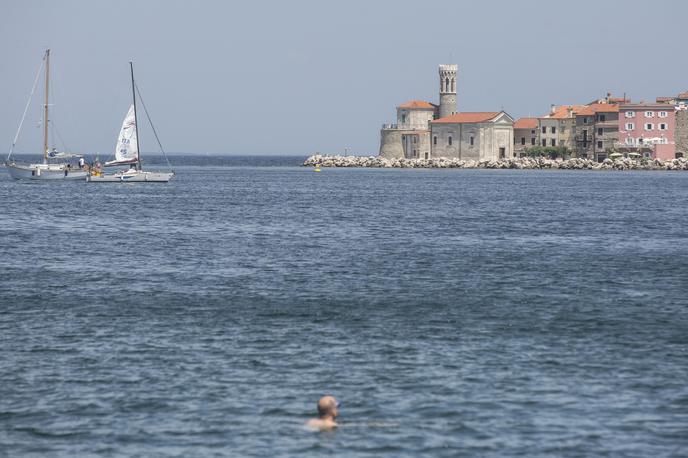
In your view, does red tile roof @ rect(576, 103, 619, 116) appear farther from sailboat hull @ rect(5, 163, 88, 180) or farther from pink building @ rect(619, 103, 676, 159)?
sailboat hull @ rect(5, 163, 88, 180)

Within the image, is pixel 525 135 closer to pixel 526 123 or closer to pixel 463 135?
pixel 526 123

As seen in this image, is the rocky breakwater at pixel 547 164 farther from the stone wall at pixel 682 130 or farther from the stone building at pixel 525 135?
the stone wall at pixel 682 130

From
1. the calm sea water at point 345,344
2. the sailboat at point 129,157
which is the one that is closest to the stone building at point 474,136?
the sailboat at point 129,157

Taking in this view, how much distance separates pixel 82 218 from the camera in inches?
2566

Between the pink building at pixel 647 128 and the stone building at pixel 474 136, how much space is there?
21.2 meters

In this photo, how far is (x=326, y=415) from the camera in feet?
61.1

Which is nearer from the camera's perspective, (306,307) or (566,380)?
(566,380)

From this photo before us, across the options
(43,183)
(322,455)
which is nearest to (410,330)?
(322,455)

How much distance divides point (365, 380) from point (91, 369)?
5.41 meters

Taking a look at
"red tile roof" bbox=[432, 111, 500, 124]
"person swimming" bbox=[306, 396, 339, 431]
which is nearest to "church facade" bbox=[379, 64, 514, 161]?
"red tile roof" bbox=[432, 111, 500, 124]

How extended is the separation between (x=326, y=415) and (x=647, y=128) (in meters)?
163

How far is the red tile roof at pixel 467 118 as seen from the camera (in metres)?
188

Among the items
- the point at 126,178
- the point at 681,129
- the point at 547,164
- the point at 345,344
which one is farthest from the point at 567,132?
the point at 345,344

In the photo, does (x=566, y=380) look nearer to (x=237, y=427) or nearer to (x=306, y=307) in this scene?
(x=237, y=427)
